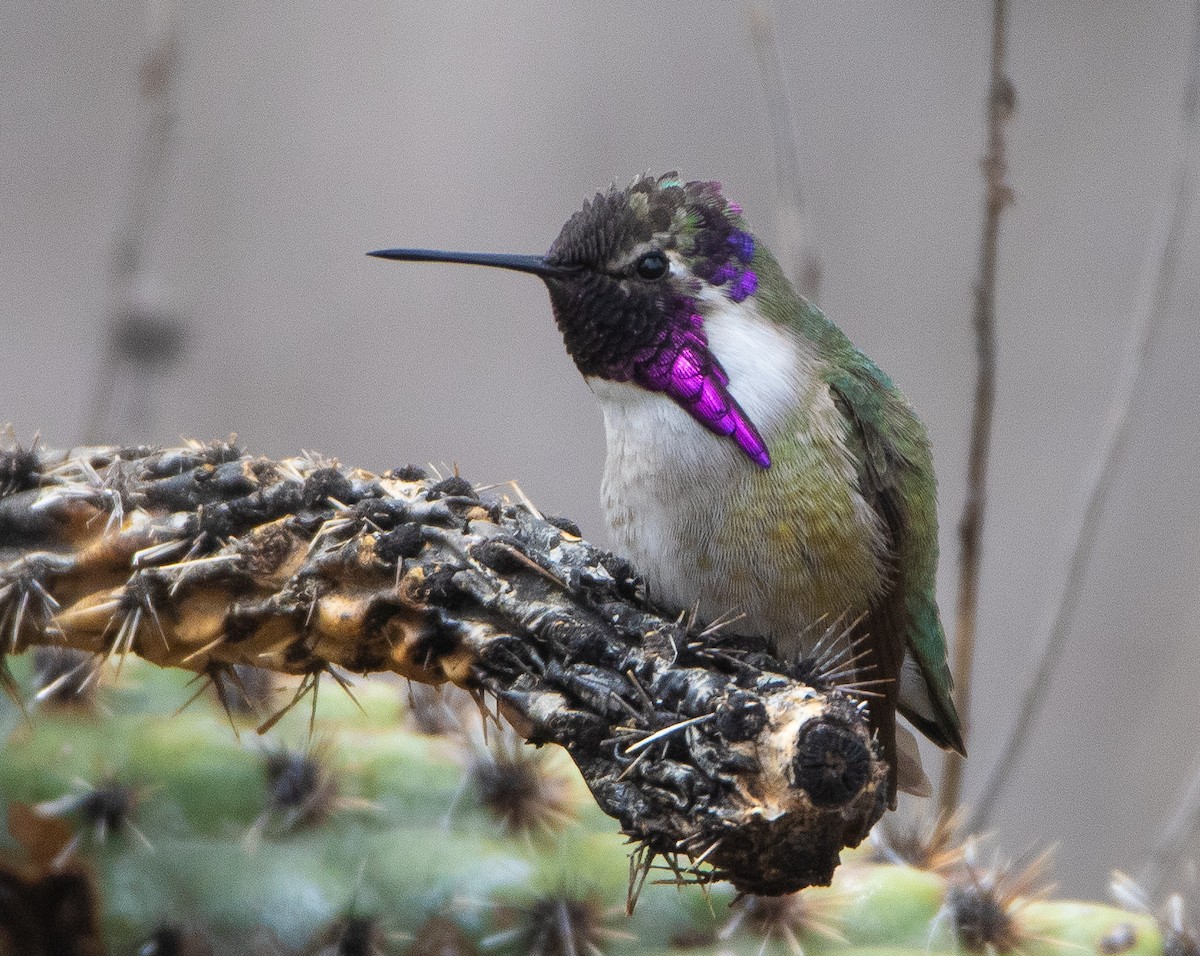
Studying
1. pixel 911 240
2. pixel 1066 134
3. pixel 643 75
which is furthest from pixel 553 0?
pixel 1066 134

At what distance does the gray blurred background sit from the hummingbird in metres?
2.40

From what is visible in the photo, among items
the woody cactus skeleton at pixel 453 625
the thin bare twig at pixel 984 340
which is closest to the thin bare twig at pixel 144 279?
the woody cactus skeleton at pixel 453 625

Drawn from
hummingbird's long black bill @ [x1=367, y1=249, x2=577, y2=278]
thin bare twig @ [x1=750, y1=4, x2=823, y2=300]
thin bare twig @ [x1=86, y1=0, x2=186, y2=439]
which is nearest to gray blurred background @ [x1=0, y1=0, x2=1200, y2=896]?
thin bare twig @ [x1=86, y1=0, x2=186, y2=439]

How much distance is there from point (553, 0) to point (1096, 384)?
7.64 feet

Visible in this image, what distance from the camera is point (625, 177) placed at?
4598 millimetres

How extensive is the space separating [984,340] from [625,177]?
227 centimetres

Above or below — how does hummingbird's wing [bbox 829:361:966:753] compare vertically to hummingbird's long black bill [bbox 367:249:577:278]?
below

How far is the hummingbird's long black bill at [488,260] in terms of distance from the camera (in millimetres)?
2088

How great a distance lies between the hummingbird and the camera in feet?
7.02

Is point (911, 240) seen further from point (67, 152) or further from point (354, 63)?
point (67, 152)

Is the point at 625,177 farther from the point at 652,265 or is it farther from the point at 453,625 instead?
the point at 453,625

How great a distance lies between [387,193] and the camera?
16.3 ft

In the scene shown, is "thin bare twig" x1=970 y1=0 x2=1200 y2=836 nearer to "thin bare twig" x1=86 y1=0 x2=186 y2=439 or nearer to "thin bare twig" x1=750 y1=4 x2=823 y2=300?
"thin bare twig" x1=750 y1=4 x2=823 y2=300

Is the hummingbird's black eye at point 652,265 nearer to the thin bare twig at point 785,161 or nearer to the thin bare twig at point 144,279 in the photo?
the thin bare twig at point 785,161
